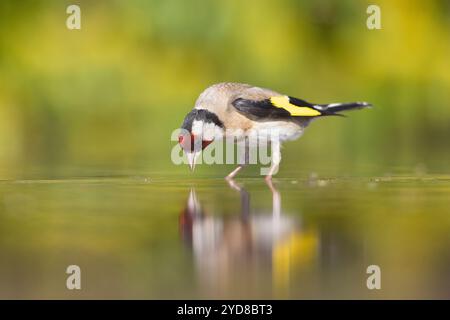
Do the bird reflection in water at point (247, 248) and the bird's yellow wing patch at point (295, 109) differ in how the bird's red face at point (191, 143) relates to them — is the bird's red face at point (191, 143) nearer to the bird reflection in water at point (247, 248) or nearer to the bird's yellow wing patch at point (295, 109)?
the bird's yellow wing patch at point (295, 109)

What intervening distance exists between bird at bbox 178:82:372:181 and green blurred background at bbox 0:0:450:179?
5.67 metres

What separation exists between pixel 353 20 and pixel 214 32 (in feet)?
6.68

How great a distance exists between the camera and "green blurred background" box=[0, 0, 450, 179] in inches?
548

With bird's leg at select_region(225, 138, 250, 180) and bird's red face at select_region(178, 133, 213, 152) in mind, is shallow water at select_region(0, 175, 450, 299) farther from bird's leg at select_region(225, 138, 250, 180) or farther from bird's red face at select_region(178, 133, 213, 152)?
bird's leg at select_region(225, 138, 250, 180)

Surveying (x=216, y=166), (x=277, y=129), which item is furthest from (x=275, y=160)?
(x=216, y=166)

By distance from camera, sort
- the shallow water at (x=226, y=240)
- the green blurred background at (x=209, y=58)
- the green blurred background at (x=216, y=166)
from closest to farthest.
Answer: the shallow water at (x=226, y=240)
the green blurred background at (x=216, y=166)
the green blurred background at (x=209, y=58)

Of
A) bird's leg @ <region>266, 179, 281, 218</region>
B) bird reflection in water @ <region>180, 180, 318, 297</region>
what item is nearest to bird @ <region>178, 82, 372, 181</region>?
bird's leg @ <region>266, 179, 281, 218</region>

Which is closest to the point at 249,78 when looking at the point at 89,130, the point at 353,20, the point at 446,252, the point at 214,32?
the point at 214,32

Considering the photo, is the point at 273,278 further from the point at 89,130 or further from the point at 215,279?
the point at 89,130

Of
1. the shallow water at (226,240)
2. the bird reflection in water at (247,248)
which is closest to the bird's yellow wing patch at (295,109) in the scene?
the shallow water at (226,240)

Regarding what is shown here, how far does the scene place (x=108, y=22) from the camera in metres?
14.4

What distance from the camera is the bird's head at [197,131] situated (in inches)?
280

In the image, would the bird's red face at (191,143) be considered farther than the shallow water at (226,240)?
Yes
